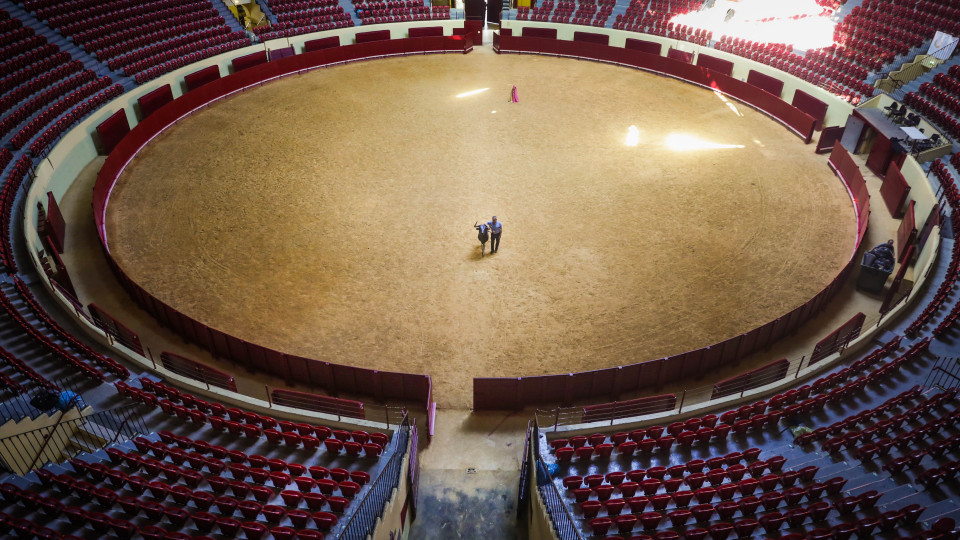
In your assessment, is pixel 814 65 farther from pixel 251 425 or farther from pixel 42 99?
pixel 42 99

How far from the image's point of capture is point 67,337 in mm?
15023

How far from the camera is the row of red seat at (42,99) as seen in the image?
76.7 feet

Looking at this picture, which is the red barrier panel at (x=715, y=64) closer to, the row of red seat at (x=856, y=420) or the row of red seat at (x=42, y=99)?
the row of red seat at (x=856, y=420)

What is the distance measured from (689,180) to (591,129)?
5.87 m

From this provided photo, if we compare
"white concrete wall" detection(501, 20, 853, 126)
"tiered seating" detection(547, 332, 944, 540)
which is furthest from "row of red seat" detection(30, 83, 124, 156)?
"white concrete wall" detection(501, 20, 853, 126)

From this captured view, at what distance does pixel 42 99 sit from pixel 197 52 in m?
8.67

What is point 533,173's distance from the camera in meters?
24.9

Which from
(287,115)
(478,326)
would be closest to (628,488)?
(478,326)

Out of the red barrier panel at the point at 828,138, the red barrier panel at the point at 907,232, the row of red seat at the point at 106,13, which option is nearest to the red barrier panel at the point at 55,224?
the row of red seat at the point at 106,13

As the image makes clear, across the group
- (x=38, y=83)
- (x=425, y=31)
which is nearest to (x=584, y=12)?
(x=425, y=31)

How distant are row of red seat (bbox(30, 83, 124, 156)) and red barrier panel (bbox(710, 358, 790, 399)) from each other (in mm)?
23263

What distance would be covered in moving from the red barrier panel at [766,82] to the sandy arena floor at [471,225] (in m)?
2.15

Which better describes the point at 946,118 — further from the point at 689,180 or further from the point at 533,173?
the point at 533,173

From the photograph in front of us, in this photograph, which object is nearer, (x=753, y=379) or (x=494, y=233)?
(x=753, y=379)
